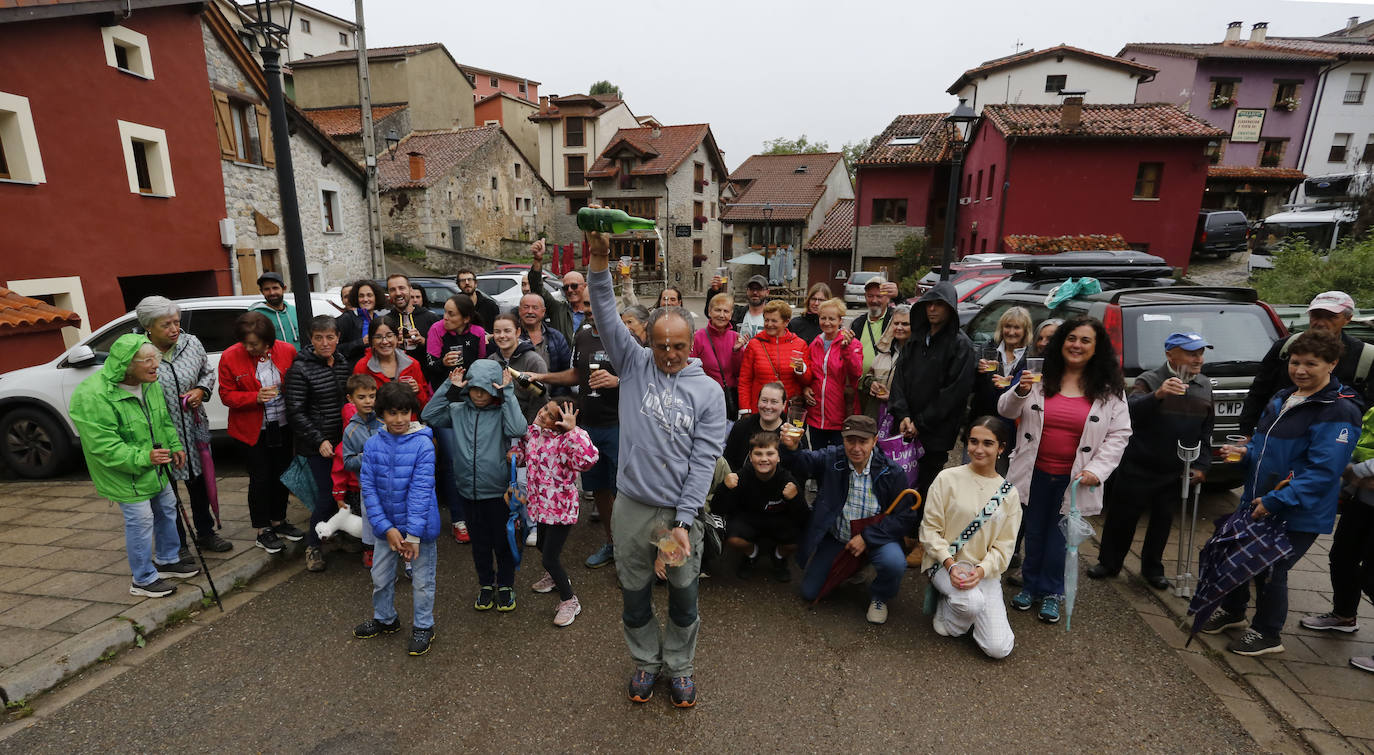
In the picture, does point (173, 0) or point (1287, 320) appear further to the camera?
point (173, 0)

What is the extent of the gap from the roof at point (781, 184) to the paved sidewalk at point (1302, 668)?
34655 mm

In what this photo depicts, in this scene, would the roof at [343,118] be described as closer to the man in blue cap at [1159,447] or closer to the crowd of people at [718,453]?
the crowd of people at [718,453]

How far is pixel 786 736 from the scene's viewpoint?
3172mm

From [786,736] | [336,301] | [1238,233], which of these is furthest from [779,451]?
[1238,233]

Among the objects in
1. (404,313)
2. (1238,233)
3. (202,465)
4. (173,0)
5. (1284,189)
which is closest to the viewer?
(202,465)

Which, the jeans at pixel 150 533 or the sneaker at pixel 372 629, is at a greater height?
the jeans at pixel 150 533

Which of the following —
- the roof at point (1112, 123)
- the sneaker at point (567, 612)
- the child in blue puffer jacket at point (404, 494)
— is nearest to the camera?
the child in blue puffer jacket at point (404, 494)

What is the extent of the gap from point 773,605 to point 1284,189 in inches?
1476

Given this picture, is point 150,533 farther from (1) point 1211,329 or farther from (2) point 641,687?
(1) point 1211,329

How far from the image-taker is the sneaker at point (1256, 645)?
377cm

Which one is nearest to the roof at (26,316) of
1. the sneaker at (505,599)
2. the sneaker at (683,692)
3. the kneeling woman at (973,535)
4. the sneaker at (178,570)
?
the sneaker at (178,570)

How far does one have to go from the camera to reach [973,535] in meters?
4.00

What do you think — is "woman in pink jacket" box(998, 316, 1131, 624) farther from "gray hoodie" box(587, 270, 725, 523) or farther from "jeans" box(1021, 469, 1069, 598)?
"gray hoodie" box(587, 270, 725, 523)

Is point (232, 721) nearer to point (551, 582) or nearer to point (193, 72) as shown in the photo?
point (551, 582)
